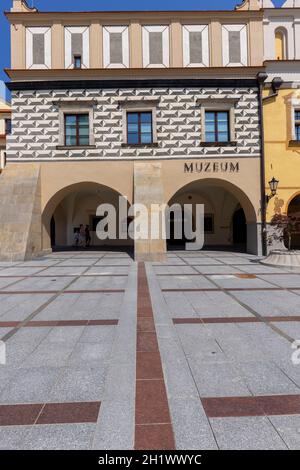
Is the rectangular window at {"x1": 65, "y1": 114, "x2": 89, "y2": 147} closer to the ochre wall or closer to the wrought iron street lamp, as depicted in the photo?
the ochre wall

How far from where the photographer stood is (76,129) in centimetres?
1378

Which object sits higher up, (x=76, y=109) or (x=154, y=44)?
(x=154, y=44)

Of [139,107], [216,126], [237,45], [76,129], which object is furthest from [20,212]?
[237,45]

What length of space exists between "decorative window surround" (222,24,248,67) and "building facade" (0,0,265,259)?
46 mm

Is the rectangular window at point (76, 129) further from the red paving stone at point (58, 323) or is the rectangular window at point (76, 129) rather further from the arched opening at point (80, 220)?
the red paving stone at point (58, 323)

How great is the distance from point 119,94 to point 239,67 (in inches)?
221

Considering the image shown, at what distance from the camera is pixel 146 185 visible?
12.7 metres

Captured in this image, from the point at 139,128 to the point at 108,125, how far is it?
56.3 inches

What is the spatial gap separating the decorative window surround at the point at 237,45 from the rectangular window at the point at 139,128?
4442 mm

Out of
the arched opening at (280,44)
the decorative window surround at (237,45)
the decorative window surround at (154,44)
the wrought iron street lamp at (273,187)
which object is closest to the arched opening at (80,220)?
the decorative window surround at (154,44)

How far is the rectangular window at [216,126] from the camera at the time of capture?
13.8 metres

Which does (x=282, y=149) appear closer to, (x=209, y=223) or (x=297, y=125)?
(x=297, y=125)

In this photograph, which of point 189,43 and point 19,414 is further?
point 189,43

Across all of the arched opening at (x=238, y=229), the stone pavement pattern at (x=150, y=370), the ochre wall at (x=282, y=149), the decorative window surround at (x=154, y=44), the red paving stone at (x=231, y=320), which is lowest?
the stone pavement pattern at (x=150, y=370)
